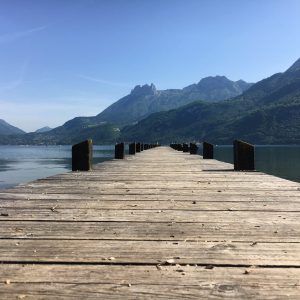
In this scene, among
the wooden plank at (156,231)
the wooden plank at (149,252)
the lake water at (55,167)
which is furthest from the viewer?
the lake water at (55,167)

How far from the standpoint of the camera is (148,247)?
3041mm

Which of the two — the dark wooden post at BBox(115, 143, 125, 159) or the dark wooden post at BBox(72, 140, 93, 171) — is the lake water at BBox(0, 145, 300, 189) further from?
the dark wooden post at BBox(72, 140, 93, 171)

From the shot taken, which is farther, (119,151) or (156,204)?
(119,151)

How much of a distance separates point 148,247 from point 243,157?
25.9 feet

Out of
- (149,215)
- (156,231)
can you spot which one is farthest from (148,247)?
(149,215)

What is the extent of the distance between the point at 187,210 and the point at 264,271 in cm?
217

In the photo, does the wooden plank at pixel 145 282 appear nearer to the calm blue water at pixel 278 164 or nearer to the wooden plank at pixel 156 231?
the wooden plank at pixel 156 231

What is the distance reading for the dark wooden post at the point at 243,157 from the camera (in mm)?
10219

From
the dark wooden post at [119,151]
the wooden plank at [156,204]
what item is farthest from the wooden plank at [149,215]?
the dark wooden post at [119,151]

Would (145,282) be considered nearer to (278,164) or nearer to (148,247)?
(148,247)

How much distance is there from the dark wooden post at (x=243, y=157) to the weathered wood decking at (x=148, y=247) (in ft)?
15.3

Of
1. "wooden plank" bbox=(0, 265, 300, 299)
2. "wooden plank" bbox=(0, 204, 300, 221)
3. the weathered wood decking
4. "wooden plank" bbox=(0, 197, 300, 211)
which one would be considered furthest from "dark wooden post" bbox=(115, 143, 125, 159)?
"wooden plank" bbox=(0, 265, 300, 299)

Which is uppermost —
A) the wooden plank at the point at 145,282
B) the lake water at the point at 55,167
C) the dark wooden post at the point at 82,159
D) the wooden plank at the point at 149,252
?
the dark wooden post at the point at 82,159

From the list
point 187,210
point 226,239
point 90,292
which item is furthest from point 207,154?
point 90,292
